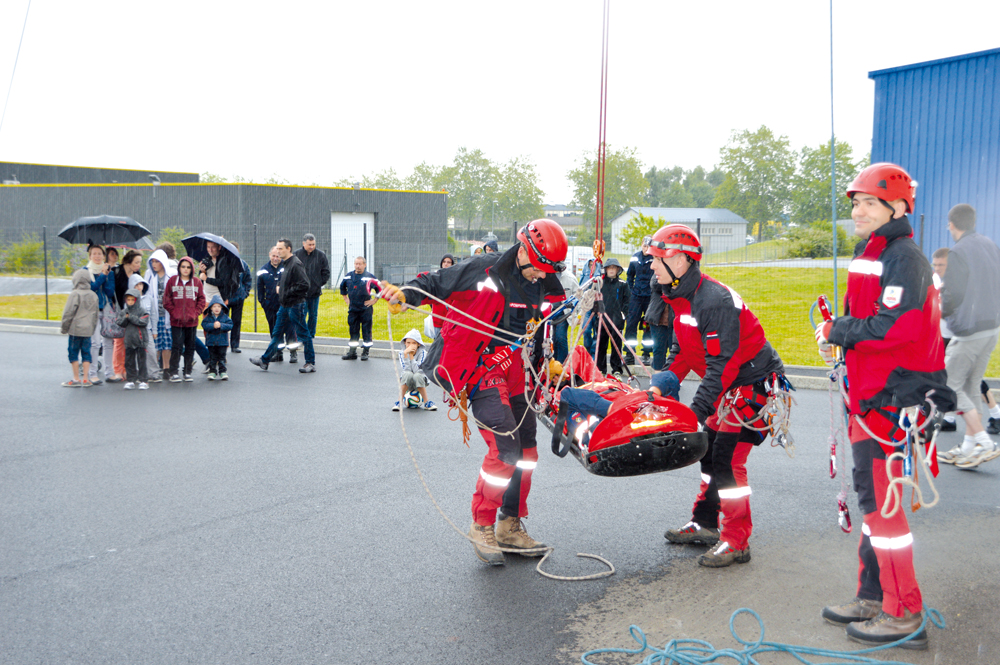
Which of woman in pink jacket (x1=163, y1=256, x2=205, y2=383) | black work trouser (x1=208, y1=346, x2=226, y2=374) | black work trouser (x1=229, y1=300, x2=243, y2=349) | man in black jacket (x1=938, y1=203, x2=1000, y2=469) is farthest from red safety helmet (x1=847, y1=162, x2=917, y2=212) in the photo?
black work trouser (x1=229, y1=300, x2=243, y2=349)

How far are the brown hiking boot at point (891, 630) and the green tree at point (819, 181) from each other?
5221cm

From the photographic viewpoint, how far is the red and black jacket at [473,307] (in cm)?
504

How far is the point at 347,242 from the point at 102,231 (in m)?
21.9

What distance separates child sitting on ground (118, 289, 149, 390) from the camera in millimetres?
11461

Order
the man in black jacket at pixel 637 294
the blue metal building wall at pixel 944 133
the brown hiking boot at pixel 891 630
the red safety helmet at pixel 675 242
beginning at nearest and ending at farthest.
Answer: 1. the brown hiking boot at pixel 891 630
2. the red safety helmet at pixel 675 242
3. the man in black jacket at pixel 637 294
4. the blue metal building wall at pixel 944 133

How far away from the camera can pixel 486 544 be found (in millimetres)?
4969

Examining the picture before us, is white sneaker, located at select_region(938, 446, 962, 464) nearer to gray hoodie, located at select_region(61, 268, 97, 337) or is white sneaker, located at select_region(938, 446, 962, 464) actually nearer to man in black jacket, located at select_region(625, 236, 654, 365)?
man in black jacket, located at select_region(625, 236, 654, 365)

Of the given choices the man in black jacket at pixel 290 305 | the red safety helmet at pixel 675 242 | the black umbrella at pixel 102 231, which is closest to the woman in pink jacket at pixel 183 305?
the man in black jacket at pixel 290 305

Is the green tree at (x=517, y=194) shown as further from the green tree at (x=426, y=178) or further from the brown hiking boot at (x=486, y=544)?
the brown hiking boot at (x=486, y=544)

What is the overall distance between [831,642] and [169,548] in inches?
153

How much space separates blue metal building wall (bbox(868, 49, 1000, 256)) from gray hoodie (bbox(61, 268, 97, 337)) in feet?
50.5

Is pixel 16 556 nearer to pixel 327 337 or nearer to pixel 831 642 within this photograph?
pixel 831 642

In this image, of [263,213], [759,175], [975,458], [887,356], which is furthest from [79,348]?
[759,175]

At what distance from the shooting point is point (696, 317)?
481 cm
